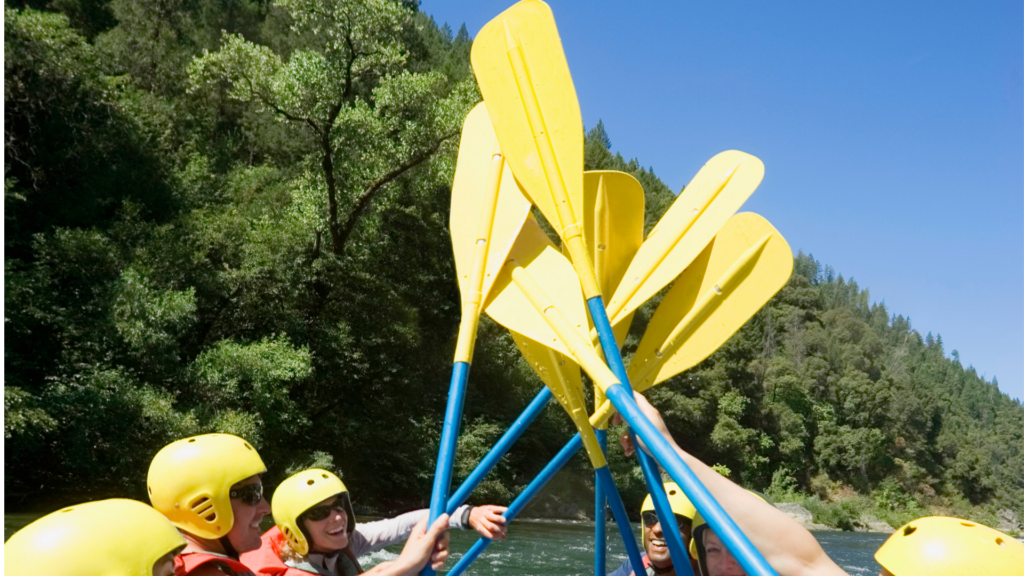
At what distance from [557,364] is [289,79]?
11656mm

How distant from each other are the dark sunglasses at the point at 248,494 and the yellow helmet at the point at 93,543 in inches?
21.1

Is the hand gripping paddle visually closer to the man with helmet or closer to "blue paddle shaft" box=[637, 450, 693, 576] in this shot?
"blue paddle shaft" box=[637, 450, 693, 576]

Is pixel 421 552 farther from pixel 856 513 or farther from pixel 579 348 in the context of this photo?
pixel 856 513

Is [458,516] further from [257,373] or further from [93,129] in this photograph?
[93,129]

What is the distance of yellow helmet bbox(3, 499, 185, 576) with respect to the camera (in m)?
1.55

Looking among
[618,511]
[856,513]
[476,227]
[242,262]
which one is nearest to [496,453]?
[618,511]

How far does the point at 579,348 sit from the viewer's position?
2383 mm

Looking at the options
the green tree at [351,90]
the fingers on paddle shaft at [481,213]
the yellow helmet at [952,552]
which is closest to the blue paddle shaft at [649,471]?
the fingers on paddle shaft at [481,213]

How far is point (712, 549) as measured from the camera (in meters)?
2.26

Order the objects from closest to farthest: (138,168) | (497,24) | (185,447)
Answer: (185,447)
(497,24)
(138,168)

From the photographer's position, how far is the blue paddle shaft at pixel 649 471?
7.60 feet

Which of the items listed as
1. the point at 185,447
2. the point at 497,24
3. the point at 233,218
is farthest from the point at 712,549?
the point at 233,218

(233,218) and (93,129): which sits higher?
(93,129)

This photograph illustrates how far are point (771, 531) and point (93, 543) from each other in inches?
57.5
